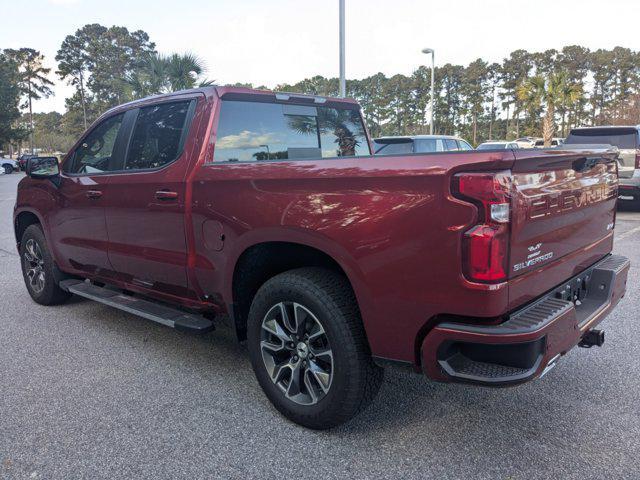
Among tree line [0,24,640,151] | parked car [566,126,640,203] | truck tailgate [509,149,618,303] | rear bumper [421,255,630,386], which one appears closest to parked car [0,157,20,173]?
tree line [0,24,640,151]

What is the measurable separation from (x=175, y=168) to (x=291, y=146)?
0.86m

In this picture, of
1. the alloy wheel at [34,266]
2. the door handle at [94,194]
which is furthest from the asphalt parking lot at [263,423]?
the alloy wheel at [34,266]

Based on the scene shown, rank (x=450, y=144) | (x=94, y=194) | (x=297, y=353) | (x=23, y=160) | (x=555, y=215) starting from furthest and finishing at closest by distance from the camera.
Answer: (x=23, y=160)
(x=450, y=144)
(x=94, y=194)
(x=297, y=353)
(x=555, y=215)

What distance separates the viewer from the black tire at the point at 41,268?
511cm

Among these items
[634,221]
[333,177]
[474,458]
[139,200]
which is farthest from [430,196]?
[634,221]

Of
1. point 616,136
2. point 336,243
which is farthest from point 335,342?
point 616,136

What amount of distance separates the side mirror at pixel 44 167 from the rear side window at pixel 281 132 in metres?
2.16

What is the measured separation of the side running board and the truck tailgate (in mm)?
2011

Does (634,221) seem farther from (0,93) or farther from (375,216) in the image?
(0,93)

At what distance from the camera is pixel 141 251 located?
12.5ft

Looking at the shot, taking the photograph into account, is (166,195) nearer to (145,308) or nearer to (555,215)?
(145,308)

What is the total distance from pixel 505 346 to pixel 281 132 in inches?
89.7

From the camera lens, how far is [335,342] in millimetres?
2602

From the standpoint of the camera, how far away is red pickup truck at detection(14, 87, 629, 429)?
220 centimetres
